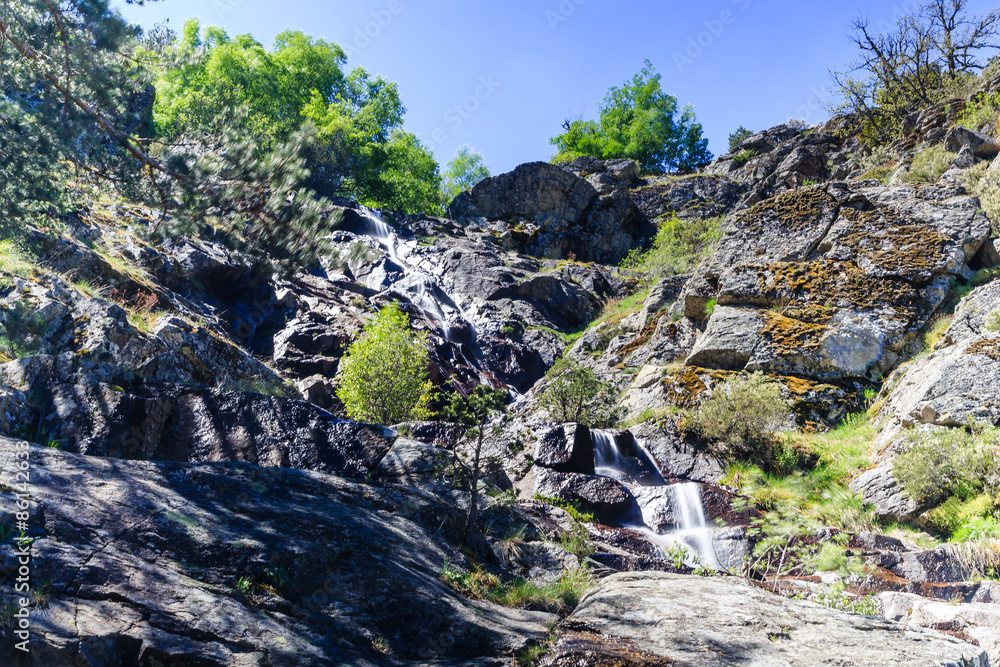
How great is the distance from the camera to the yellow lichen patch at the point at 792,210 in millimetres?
17531

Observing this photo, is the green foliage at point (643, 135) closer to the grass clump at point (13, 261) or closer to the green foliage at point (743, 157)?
the green foliage at point (743, 157)

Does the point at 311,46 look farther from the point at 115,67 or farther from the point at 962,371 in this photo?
the point at 962,371

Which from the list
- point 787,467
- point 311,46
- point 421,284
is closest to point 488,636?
point 787,467

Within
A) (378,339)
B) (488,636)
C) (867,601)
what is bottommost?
(867,601)

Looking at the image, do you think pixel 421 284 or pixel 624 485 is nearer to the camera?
pixel 624 485

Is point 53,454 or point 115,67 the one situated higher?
point 115,67

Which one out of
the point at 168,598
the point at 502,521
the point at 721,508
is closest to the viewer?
the point at 168,598

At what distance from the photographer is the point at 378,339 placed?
51.2ft

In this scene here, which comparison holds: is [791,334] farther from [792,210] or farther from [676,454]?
[792,210]

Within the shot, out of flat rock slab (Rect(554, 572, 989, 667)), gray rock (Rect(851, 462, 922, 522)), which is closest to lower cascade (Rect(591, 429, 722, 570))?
gray rock (Rect(851, 462, 922, 522))

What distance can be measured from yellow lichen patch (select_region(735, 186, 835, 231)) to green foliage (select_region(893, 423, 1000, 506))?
9.58m

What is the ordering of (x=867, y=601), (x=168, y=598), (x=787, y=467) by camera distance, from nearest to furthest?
(x=168, y=598) → (x=867, y=601) → (x=787, y=467)

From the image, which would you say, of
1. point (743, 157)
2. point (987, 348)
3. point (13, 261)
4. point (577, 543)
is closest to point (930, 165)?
point (987, 348)

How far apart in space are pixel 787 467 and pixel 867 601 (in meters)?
6.70
